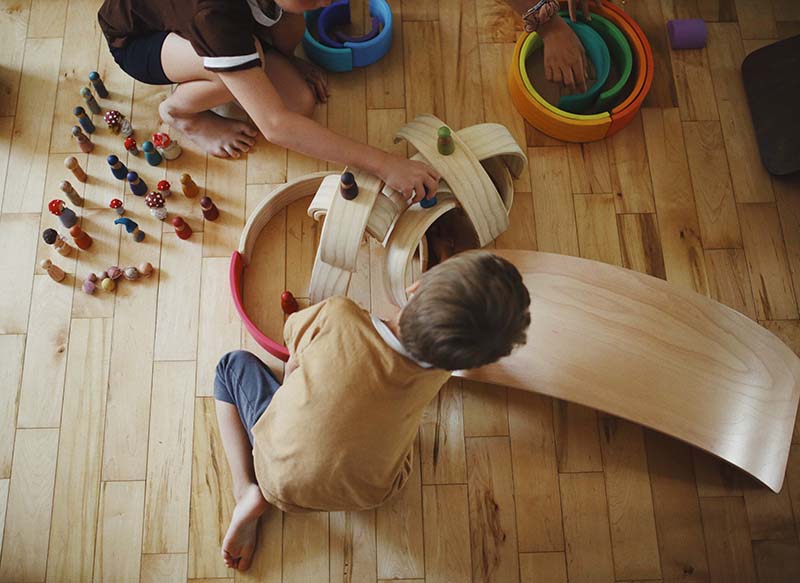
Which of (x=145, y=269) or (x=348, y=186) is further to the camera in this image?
(x=145, y=269)

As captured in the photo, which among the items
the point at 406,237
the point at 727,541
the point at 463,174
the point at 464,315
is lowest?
the point at 727,541

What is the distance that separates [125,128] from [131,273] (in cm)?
39

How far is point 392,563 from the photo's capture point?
1.35 metres

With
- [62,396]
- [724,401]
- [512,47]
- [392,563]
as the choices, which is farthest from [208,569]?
[512,47]

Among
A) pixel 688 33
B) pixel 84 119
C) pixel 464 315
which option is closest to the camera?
pixel 464 315

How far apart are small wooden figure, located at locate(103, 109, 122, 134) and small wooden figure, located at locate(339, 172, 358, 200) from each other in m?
0.69

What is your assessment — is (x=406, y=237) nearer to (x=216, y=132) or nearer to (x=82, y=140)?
(x=216, y=132)

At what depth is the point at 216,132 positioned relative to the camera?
158 cm

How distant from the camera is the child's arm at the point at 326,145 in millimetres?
1263

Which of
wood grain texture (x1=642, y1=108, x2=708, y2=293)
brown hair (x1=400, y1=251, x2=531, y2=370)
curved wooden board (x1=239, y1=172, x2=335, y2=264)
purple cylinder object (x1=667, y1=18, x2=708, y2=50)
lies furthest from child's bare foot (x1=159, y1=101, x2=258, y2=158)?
purple cylinder object (x1=667, y1=18, x2=708, y2=50)

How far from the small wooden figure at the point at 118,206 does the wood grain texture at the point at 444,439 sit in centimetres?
85

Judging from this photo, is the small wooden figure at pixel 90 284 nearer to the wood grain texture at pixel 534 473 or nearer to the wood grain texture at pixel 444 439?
the wood grain texture at pixel 444 439

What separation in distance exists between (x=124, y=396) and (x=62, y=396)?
0.14m

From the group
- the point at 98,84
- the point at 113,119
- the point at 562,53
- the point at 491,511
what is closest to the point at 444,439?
the point at 491,511
